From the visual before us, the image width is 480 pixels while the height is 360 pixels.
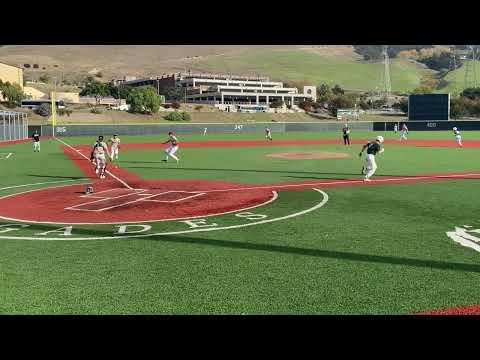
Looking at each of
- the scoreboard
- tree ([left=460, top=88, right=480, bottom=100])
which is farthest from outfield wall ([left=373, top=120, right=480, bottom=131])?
tree ([left=460, top=88, right=480, bottom=100])

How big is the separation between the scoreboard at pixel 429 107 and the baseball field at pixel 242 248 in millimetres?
69152

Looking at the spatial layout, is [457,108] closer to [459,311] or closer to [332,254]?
[332,254]

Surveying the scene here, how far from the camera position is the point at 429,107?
84.4 metres

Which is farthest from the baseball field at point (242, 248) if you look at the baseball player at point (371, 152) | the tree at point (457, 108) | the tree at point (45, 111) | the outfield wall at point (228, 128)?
the tree at point (457, 108)

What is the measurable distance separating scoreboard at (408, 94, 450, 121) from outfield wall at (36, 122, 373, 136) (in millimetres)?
7711

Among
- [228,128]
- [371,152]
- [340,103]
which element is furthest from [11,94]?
[371,152]

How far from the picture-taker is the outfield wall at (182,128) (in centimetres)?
7044

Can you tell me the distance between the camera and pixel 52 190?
61.3 feet

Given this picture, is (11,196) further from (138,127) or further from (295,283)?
(138,127)

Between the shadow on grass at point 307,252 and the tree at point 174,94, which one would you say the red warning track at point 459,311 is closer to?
the shadow on grass at point 307,252

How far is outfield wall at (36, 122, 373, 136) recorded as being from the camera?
70.4 metres

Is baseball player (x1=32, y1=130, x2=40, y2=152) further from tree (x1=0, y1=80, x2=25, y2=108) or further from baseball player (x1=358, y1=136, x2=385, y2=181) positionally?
tree (x1=0, y1=80, x2=25, y2=108)

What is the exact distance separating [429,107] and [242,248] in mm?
82556
